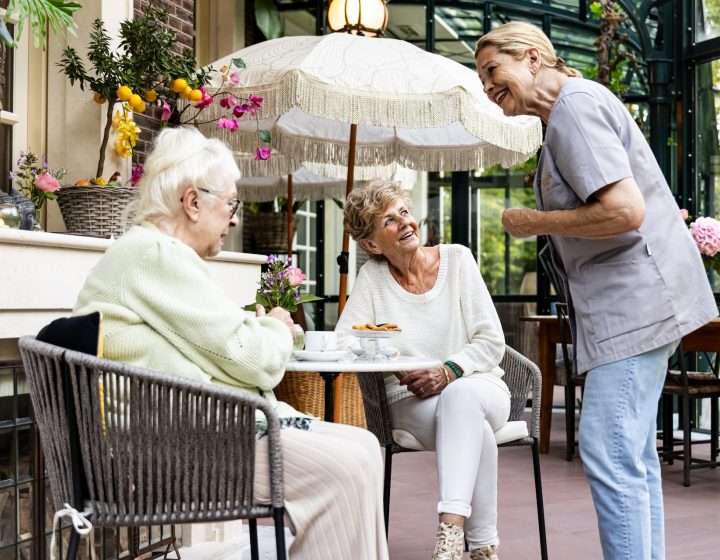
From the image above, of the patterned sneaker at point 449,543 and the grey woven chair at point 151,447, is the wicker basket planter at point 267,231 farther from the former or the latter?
the grey woven chair at point 151,447

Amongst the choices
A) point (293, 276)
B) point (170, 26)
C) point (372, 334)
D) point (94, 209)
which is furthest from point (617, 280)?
point (170, 26)

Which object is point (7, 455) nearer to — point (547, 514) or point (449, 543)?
point (449, 543)

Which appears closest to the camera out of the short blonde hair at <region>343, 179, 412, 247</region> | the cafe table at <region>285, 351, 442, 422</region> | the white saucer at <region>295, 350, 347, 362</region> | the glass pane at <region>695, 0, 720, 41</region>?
the cafe table at <region>285, 351, 442, 422</region>

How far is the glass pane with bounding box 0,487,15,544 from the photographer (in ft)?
8.86

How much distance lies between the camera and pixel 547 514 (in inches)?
169

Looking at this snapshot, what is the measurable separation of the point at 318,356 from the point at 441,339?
691 mm

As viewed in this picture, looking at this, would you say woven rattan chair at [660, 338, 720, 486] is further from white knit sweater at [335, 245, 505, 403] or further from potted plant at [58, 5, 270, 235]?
potted plant at [58, 5, 270, 235]

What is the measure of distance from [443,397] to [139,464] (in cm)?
126

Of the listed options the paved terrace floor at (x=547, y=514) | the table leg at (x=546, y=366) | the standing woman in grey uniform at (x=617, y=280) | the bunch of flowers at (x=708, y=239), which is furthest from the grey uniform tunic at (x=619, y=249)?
the table leg at (x=546, y=366)

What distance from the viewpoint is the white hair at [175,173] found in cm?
227

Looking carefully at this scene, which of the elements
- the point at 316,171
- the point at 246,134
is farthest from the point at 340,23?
the point at 316,171

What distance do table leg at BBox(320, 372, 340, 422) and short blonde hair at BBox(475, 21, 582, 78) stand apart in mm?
1067

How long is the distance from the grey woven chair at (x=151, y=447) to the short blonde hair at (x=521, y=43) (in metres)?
1.13

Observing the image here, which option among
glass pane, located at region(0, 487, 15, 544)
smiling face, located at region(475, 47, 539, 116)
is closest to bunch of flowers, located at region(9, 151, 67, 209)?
glass pane, located at region(0, 487, 15, 544)
